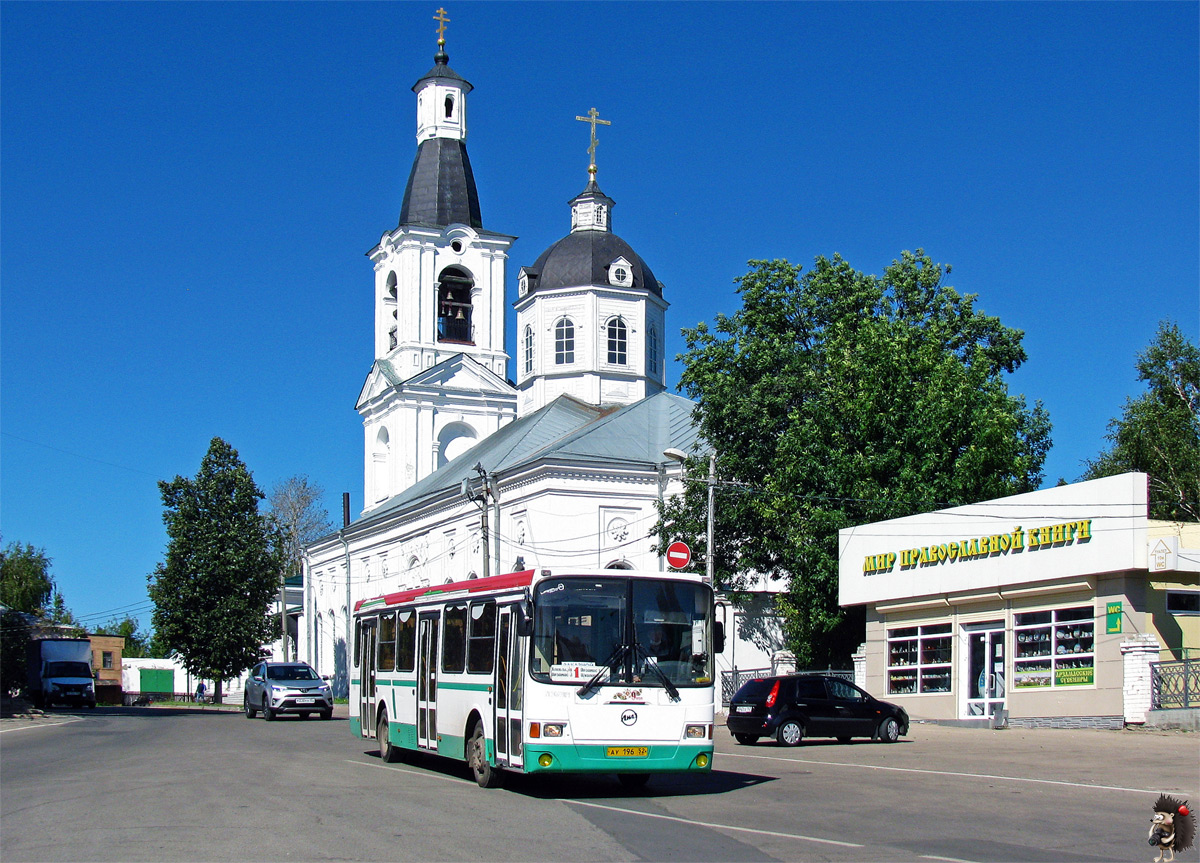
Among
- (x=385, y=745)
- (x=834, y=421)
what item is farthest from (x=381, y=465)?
(x=385, y=745)

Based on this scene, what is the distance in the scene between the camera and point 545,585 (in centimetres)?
1545

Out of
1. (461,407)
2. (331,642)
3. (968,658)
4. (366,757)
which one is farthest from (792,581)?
(331,642)

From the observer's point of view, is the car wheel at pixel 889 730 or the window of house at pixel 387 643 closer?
the window of house at pixel 387 643

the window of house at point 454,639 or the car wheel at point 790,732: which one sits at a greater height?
the window of house at point 454,639

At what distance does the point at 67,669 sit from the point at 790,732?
4134cm

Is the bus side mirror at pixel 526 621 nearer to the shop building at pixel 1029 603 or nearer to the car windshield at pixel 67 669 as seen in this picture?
the shop building at pixel 1029 603

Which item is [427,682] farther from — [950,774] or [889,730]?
[889,730]

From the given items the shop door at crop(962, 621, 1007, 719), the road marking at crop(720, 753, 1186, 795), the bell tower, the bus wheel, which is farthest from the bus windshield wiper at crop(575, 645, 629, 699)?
the bell tower

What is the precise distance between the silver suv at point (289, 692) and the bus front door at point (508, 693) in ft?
83.0

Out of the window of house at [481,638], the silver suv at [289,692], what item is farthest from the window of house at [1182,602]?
the silver suv at [289,692]

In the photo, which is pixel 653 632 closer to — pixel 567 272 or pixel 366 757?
pixel 366 757

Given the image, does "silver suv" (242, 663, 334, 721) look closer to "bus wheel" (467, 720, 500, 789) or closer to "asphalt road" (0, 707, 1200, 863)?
"asphalt road" (0, 707, 1200, 863)

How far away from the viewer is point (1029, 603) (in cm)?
2986

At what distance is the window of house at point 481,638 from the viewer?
16500 mm
